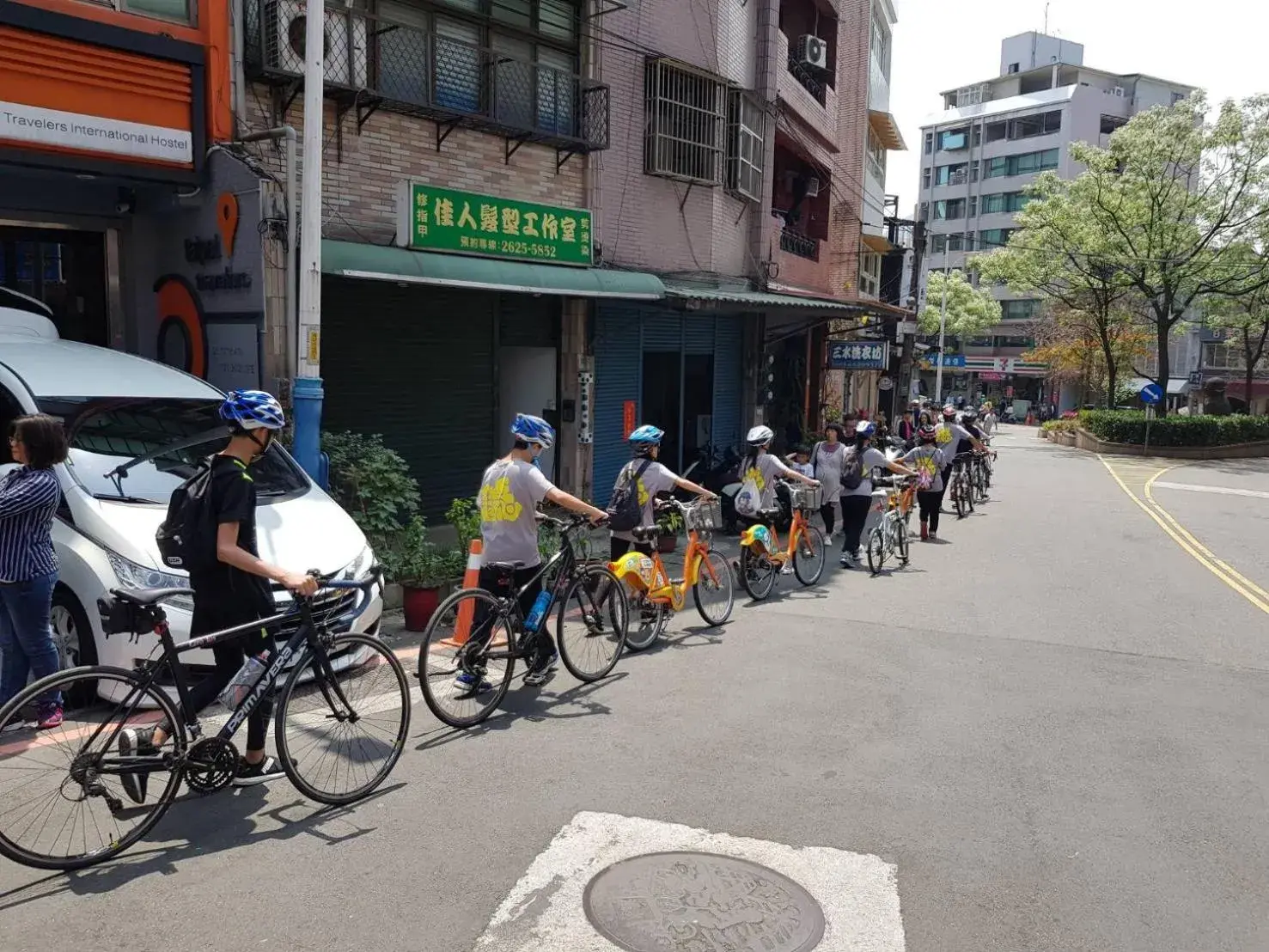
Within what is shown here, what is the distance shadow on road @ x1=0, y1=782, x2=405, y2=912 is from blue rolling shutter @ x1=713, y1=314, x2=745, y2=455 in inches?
530

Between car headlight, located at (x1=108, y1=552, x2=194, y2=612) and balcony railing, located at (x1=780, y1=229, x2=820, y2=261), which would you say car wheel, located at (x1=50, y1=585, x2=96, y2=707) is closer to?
car headlight, located at (x1=108, y1=552, x2=194, y2=612)

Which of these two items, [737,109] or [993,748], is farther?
[737,109]

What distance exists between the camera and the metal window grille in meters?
15.2

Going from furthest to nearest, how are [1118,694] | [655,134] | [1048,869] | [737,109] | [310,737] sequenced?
[737,109], [655,134], [1118,694], [310,737], [1048,869]

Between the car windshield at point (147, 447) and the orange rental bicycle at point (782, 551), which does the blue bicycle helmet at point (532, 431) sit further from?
the orange rental bicycle at point (782, 551)

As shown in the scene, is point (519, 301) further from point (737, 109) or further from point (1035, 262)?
point (1035, 262)

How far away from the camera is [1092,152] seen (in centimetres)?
3522

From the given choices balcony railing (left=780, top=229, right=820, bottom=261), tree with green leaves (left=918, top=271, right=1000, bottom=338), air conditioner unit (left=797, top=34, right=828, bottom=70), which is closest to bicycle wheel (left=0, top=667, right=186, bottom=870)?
balcony railing (left=780, top=229, right=820, bottom=261)

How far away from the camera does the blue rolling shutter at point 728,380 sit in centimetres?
1820

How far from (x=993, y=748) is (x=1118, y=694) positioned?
1818 millimetres

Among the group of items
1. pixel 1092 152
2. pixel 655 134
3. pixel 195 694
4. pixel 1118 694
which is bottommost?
pixel 1118 694

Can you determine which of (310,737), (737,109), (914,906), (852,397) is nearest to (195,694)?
(310,737)

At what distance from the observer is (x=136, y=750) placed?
434cm

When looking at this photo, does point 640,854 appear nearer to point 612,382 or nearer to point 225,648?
point 225,648
